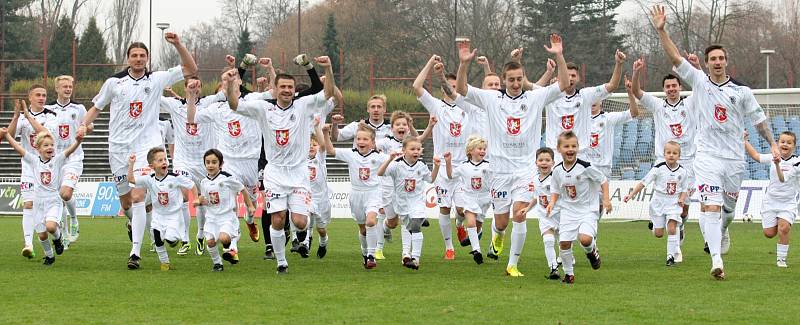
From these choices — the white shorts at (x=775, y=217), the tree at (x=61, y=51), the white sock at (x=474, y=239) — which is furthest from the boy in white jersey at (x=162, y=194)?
the tree at (x=61, y=51)

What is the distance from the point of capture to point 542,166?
1250 centimetres

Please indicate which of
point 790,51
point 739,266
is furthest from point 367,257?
point 790,51

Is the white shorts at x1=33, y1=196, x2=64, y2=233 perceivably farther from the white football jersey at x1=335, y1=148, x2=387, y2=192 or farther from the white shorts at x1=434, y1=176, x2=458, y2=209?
the white shorts at x1=434, y1=176, x2=458, y2=209

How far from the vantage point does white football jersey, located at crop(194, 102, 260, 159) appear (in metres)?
16.2

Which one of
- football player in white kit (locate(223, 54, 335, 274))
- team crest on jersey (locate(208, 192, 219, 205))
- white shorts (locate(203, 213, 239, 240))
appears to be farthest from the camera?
team crest on jersey (locate(208, 192, 219, 205))

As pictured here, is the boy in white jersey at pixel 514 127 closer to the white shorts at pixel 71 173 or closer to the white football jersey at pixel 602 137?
the white football jersey at pixel 602 137

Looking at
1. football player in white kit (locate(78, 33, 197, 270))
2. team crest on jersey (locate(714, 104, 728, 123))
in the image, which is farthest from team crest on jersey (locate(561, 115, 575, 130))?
football player in white kit (locate(78, 33, 197, 270))

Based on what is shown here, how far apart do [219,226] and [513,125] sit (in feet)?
11.3

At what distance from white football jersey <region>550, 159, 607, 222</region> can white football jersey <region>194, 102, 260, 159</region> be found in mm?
5566

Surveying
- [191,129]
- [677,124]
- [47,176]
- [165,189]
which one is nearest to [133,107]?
[165,189]

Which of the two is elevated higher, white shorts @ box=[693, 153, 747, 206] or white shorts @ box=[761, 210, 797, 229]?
white shorts @ box=[693, 153, 747, 206]

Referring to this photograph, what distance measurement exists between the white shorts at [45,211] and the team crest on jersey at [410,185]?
13.9ft

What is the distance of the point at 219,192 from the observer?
13633 millimetres

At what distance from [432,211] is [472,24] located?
92.7ft
